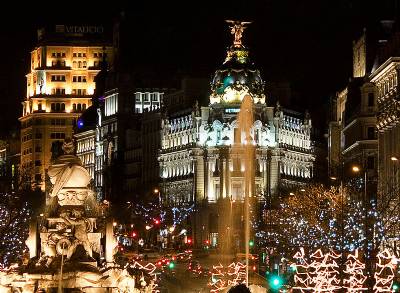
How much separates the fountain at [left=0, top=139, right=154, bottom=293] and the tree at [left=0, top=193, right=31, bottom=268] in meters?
30.6

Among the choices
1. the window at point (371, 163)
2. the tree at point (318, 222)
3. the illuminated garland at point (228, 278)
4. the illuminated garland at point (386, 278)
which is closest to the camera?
the illuminated garland at point (386, 278)

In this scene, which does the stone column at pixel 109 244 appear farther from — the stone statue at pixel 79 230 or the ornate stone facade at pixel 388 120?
the ornate stone facade at pixel 388 120

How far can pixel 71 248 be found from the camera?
4844 cm

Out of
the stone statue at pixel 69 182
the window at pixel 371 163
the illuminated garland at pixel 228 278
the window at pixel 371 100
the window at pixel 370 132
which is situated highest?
the window at pixel 371 100

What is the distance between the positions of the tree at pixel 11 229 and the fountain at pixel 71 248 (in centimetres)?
3062

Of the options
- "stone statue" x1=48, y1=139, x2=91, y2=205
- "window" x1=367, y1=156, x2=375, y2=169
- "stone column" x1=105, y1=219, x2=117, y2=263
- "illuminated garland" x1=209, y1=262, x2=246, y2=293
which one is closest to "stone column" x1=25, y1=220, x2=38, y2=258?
"stone statue" x1=48, y1=139, x2=91, y2=205

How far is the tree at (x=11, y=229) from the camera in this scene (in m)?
Answer: 93.4

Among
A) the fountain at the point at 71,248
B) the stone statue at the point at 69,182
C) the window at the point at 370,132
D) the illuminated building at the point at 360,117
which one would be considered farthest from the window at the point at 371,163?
the stone statue at the point at 69,182

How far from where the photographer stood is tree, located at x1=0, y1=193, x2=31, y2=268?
93387 millimetres

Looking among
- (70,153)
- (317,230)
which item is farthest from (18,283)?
(317,230)

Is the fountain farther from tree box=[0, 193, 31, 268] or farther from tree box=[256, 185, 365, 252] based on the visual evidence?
tree box=[256, 185, 365, 252]

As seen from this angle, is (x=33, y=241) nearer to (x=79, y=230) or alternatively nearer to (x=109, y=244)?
(x=79, y=230)

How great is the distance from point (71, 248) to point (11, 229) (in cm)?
5918

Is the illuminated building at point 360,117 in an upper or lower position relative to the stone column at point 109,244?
upper
